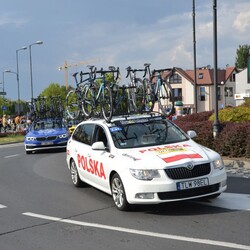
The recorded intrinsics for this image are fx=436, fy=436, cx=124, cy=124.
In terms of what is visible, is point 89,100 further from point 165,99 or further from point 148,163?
point 148,163

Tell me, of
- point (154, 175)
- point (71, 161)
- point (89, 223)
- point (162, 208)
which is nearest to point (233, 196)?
point (162, 208)

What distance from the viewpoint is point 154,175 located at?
6469 millimetres

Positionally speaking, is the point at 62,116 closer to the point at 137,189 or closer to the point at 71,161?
the point at 71,161

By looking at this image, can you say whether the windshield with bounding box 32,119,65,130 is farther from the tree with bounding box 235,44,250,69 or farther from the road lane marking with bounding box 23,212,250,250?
the tree with bounding box 235,44,250,69

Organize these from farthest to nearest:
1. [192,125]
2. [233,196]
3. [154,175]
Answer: [192,125]
[233,196]
[154,175]

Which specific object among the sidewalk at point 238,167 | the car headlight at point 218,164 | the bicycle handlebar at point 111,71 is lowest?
the sidewalk at point 238,167

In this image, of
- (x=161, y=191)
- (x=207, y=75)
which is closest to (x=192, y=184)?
(x=161, y=191)

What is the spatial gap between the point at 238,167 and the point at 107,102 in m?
3.72

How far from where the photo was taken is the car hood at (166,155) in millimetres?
6570

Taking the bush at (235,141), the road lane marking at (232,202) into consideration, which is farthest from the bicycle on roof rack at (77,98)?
the road lane marking at (232,202)

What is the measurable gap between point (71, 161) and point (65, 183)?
74cm

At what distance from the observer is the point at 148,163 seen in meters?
6.59

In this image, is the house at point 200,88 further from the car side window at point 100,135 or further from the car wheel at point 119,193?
the car wheel at point 119,193

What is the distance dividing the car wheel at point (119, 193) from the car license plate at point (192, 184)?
3.08ft
